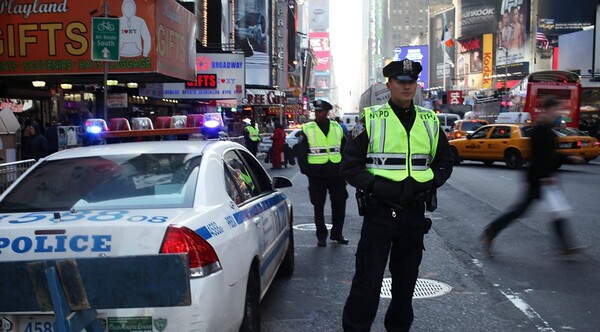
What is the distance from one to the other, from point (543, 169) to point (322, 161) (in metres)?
2.62

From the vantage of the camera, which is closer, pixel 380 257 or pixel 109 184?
pixel 380 257

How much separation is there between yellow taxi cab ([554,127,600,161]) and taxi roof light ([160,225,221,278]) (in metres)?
19.4

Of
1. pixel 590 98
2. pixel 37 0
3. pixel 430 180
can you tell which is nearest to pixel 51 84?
pixel 37 0

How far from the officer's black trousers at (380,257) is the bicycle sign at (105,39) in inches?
267

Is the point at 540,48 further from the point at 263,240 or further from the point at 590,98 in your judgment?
the point at 263,240

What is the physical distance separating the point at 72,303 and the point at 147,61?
14.3 metres

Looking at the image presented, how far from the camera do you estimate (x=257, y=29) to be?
5884 centimetres

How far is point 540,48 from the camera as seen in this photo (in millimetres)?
75562

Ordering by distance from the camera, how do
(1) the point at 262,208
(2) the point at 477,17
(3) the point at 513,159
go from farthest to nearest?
(2) the point at 477,17
(3) the point at 513,159
(1) the point at 262,208

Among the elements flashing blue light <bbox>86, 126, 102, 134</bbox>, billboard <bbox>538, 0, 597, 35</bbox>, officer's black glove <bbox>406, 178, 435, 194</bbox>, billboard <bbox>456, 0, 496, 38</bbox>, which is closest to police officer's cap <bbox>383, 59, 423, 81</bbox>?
officer's black glove <bbox>406, 178, 435, 194</bbox>

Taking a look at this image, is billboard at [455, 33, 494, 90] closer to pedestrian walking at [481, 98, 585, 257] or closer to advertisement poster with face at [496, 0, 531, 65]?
advertisement poster with face at [496, 0, 531, 65]

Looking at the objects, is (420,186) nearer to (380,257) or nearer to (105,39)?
(380,257)

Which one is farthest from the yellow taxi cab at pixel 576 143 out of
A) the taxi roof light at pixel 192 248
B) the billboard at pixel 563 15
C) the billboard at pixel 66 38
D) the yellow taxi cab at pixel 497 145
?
the billboard at pixel 563 15

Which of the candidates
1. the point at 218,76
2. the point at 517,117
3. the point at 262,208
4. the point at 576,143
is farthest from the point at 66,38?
the point at 517,117
